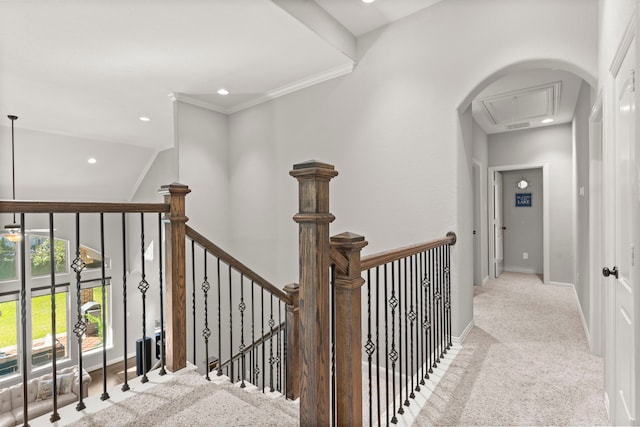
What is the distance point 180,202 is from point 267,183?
2.35m

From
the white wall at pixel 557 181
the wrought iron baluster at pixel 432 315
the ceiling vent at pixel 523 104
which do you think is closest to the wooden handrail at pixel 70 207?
the wrought iron baluster at pixel 432 315

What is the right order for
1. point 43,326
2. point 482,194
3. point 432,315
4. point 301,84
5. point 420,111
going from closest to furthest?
1. point 432,315
2. point 420,111
3. point 301,84
4. point 482,194
5. point 43,326

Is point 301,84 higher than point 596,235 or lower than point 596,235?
higher

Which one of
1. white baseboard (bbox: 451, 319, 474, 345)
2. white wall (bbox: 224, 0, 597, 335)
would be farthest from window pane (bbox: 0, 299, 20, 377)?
white baseboard (bbox: 451, 319, 474, 345)

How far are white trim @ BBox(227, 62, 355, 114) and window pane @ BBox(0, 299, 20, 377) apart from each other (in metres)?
6.79

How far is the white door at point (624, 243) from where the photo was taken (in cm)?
129

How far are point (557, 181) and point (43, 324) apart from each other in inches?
428

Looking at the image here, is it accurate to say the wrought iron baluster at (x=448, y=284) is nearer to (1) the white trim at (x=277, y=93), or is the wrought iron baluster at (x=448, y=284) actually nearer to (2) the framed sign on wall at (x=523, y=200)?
(1) the white trim at (x=277, y=93)

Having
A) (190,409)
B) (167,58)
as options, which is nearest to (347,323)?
(190,409)

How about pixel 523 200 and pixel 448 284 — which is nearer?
pixel 448 284

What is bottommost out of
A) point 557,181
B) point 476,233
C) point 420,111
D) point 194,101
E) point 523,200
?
point 476,233

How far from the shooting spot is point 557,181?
5.25 metres

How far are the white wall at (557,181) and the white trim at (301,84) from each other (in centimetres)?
384

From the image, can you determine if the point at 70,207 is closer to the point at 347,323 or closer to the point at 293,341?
the point at 347,323
